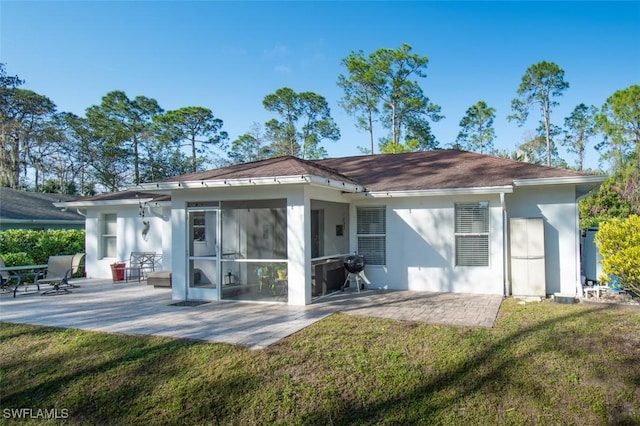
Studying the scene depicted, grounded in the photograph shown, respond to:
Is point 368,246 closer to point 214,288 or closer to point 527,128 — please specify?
point 214,288

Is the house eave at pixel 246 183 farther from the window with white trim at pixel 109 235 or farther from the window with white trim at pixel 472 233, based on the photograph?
the window with white trim at pixel 109 235

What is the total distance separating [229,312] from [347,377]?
368 centimetres

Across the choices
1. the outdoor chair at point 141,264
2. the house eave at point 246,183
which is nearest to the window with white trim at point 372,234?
the house eave at point 246,183

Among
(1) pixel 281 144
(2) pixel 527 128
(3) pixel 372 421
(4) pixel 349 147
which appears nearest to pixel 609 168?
(2) pixel 527 128

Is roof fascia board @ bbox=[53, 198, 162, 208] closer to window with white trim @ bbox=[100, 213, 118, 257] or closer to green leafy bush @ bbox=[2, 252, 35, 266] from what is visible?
window with white trim @ bbox=[100, 213, 118, 257]

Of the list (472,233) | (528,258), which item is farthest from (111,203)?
(528,258)

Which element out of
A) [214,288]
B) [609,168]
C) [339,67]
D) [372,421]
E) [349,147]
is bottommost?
[372,421]

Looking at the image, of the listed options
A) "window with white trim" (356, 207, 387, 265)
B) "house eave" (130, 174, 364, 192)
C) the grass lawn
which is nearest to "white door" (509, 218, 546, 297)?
the grass lawn

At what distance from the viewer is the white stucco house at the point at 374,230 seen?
8.52m

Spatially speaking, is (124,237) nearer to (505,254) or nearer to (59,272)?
(59,272)

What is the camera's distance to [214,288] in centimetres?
900

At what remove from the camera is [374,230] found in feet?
34.2

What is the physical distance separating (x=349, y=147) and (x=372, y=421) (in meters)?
33.1

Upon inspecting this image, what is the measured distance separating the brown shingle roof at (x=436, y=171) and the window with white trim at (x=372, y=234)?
2.14ft
